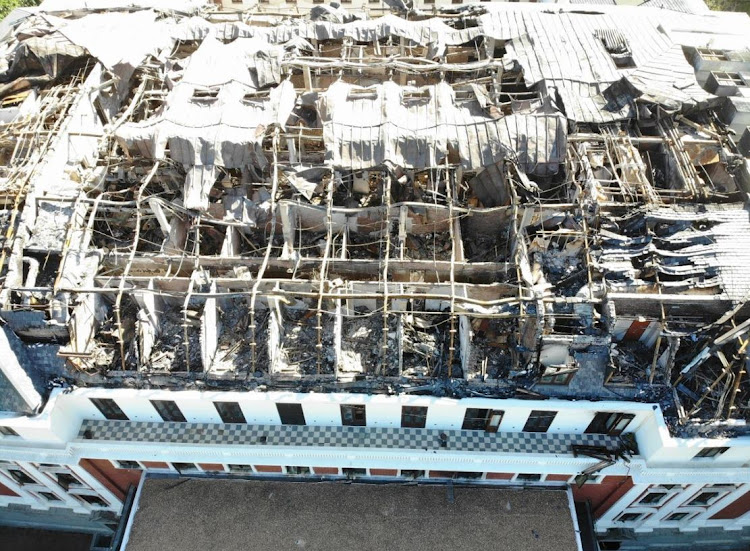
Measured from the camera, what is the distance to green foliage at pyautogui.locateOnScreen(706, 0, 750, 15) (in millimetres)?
65000

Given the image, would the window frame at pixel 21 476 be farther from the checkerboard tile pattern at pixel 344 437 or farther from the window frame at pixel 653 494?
the window frame at pixel 653 494

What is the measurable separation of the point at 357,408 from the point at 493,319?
7135 mm

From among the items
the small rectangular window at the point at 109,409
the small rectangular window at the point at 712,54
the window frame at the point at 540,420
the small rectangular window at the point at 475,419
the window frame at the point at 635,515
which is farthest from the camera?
the small rectangular window at the point at 712,54

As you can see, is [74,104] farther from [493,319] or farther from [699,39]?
[699,39]

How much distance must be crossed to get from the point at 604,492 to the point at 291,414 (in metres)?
15.8

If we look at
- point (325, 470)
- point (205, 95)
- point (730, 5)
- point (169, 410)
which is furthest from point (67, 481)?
point (730, 5)

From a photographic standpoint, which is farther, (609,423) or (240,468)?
(240,468)

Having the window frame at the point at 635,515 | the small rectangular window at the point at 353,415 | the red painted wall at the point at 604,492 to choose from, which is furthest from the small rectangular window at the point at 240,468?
the window frame at the point at 635,515

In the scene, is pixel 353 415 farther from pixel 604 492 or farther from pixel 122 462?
pixel 604 492

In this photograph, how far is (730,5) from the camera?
214 feet

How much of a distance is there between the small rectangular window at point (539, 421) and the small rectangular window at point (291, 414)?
10.0 metres

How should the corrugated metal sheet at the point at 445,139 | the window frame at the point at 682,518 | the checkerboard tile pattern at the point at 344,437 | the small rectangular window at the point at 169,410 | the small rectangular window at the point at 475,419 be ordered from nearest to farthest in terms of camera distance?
the small rectangular window at the point at 475,419, the small rectangular window at the point at 169,410, the checkerboard tile pattern at the point at 344,437, the corrugated metal sheet at the point at 445,139, the window frame at the point at 682,518

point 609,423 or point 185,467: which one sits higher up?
point 609,423

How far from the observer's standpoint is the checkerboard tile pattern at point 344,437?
23703 millimetres
